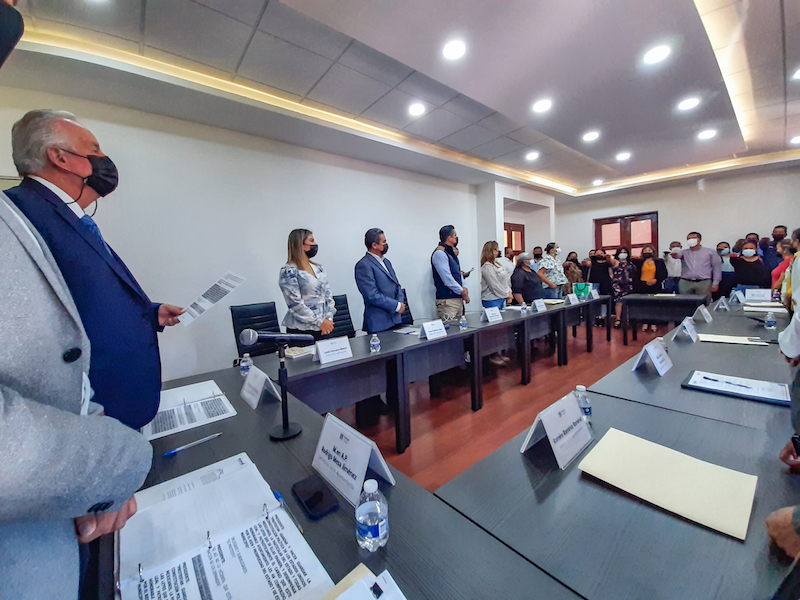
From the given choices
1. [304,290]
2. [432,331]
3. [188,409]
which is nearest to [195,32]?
[304,290]

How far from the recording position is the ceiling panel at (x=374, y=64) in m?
2.33

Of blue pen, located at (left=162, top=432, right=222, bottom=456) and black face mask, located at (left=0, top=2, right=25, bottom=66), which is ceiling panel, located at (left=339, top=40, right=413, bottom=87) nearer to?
black face mask, located at (left=0, top=2, right=25, bottom=66)

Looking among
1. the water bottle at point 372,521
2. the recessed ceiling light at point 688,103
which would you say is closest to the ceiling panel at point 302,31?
the water bottle at point 372,521

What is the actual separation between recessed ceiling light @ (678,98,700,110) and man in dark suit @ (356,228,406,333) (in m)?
3.34

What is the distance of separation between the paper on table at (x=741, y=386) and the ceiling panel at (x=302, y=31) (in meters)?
2.86

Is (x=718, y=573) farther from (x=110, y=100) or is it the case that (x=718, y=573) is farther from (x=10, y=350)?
(x=110, y=100)

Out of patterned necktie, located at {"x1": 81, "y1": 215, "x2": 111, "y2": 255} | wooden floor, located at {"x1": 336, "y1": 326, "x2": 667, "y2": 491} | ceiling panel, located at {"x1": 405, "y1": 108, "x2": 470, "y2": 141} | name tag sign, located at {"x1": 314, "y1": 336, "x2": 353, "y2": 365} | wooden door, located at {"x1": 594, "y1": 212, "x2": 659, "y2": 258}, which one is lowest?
wooden floor, located at {"x1": 336, "y1": 326, "x2": 667, "y2": 491}

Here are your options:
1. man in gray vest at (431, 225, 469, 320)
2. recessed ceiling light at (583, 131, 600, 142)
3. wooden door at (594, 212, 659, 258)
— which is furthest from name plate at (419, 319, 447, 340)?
wooden door at (594, 212, 659, 258)

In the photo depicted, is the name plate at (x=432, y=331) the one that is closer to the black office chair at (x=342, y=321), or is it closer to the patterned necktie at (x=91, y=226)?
the black office chair at (x=342, y=321)

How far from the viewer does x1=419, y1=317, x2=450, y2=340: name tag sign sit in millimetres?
2195

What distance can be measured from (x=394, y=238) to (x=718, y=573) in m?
4.27

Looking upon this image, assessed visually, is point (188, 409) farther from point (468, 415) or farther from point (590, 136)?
point (590, 136)

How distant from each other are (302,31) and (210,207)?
1.79 meters

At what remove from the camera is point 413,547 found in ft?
1.81
